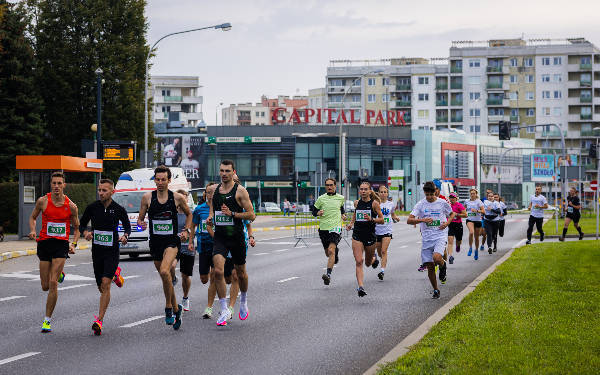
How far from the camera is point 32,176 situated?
3262 cm

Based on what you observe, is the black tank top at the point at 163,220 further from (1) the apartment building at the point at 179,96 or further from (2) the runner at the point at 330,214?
(1) the apartment building at the point at 179,96

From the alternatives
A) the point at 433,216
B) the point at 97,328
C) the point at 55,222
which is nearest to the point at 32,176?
the point at 433,216

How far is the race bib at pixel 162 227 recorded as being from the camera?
408 inches

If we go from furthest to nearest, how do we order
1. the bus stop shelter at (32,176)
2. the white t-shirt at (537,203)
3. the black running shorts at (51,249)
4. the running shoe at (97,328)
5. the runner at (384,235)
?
the bus stop shelter at (32,176) < the white t-shirt at (537,203) < the runner at (384,235) < the black running shorts at (51,249) < the running shoe at (97,328)

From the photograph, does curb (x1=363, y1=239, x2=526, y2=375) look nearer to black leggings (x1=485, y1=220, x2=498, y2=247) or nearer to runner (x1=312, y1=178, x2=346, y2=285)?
runner (x1=312, y1=178, x2=346, y2=285)

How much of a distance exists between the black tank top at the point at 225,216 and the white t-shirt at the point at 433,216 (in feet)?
13.5

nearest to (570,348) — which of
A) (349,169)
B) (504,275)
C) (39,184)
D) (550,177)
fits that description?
(504,275)

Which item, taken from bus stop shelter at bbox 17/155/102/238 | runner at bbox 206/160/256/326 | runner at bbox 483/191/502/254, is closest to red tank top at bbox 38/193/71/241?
runner at bbox 206/160/256/326

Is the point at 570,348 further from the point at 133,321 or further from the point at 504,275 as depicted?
the point at 504,275

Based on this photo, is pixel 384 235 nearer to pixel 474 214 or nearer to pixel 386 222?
pixel 386 222

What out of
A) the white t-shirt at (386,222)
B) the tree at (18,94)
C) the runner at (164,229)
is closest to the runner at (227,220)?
the runner at (164,229)

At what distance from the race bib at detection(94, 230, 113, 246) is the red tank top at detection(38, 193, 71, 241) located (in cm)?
63

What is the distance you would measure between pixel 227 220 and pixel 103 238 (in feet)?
4.70

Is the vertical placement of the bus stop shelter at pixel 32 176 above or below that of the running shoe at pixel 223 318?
above
